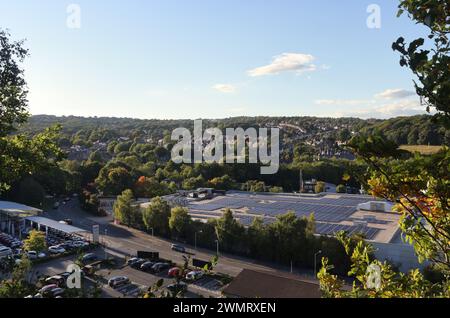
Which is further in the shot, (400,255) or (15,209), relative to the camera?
(15,209)

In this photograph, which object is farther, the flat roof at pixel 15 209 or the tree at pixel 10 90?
the flat roof at pixel 15 209

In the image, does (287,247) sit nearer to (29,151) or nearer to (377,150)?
(29,151)

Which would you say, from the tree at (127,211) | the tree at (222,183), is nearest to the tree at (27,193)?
the tree at (127,211)

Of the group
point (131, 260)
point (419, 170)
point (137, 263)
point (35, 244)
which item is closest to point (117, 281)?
point (137, 263)

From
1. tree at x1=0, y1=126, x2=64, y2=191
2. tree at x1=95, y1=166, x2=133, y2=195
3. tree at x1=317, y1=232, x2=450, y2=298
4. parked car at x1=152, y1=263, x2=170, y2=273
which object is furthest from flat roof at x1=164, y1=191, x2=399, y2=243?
tree at x1=317, y1=232, x2=450, y2=298

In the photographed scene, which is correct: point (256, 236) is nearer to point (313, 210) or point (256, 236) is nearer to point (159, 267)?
point (159, 267)

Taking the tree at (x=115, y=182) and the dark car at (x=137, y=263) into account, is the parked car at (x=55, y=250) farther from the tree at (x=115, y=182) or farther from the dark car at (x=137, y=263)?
the tree at (x=115, y=182)

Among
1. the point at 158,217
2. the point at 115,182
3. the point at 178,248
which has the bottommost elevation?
the point at 178,248
